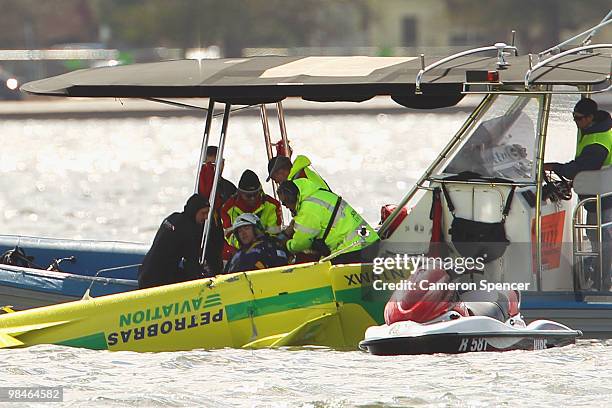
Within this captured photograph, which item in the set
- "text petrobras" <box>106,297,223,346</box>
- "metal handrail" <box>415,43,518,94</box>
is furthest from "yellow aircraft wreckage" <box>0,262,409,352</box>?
"metal handrail" <box>415,43,518,94</box>

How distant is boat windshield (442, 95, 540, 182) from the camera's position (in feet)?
32.8

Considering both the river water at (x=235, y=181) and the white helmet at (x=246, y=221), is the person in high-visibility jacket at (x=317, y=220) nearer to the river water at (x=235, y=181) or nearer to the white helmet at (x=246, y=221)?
the white helmet at (x=246, y=221)

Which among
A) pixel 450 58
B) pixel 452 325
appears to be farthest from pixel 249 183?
pixel 452 325

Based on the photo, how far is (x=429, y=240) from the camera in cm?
1011

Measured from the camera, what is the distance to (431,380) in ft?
30.6

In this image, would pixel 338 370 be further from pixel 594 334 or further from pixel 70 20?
pixel 70 20

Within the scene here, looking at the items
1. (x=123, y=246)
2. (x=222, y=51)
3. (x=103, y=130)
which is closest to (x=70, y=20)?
(x=222, y=51)

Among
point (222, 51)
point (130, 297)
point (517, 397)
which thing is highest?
point (222, 51)

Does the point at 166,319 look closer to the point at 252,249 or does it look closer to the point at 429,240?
the point at 252,249

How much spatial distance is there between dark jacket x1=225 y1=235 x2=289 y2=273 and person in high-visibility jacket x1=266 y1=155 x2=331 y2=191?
56 centimetres

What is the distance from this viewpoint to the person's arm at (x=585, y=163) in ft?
32.7

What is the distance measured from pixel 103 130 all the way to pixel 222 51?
15.6 meters

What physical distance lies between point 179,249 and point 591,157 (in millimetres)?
2952

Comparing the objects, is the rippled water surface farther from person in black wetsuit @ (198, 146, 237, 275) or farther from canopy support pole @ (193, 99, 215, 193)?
canopy support pole @ (193, 99, 215, 193)
